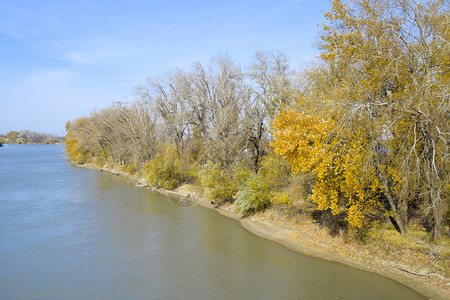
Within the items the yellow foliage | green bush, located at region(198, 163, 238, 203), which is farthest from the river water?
the yellow foliage

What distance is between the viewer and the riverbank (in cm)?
→ 1171

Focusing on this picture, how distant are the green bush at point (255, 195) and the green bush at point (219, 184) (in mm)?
2638

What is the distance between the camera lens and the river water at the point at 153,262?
1186 cm

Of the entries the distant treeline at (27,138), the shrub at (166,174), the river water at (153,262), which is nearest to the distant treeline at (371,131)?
the river water at (153,262)

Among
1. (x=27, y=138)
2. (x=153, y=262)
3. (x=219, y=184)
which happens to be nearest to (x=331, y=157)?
(x=153, y=262)

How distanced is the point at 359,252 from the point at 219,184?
11.4m

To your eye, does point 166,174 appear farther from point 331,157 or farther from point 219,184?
point 331,157

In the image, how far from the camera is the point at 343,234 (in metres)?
15.2

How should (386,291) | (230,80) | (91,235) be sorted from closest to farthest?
(386,291)
(91,235)
(230,80)

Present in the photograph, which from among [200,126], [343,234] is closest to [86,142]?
[200,126]

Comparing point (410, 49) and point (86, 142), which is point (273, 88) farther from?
point (86, 142)

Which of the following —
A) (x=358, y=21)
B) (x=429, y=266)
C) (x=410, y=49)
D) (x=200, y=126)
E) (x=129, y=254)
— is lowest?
(x=129, y=254)

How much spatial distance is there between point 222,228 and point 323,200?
7603mm

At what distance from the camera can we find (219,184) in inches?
922
